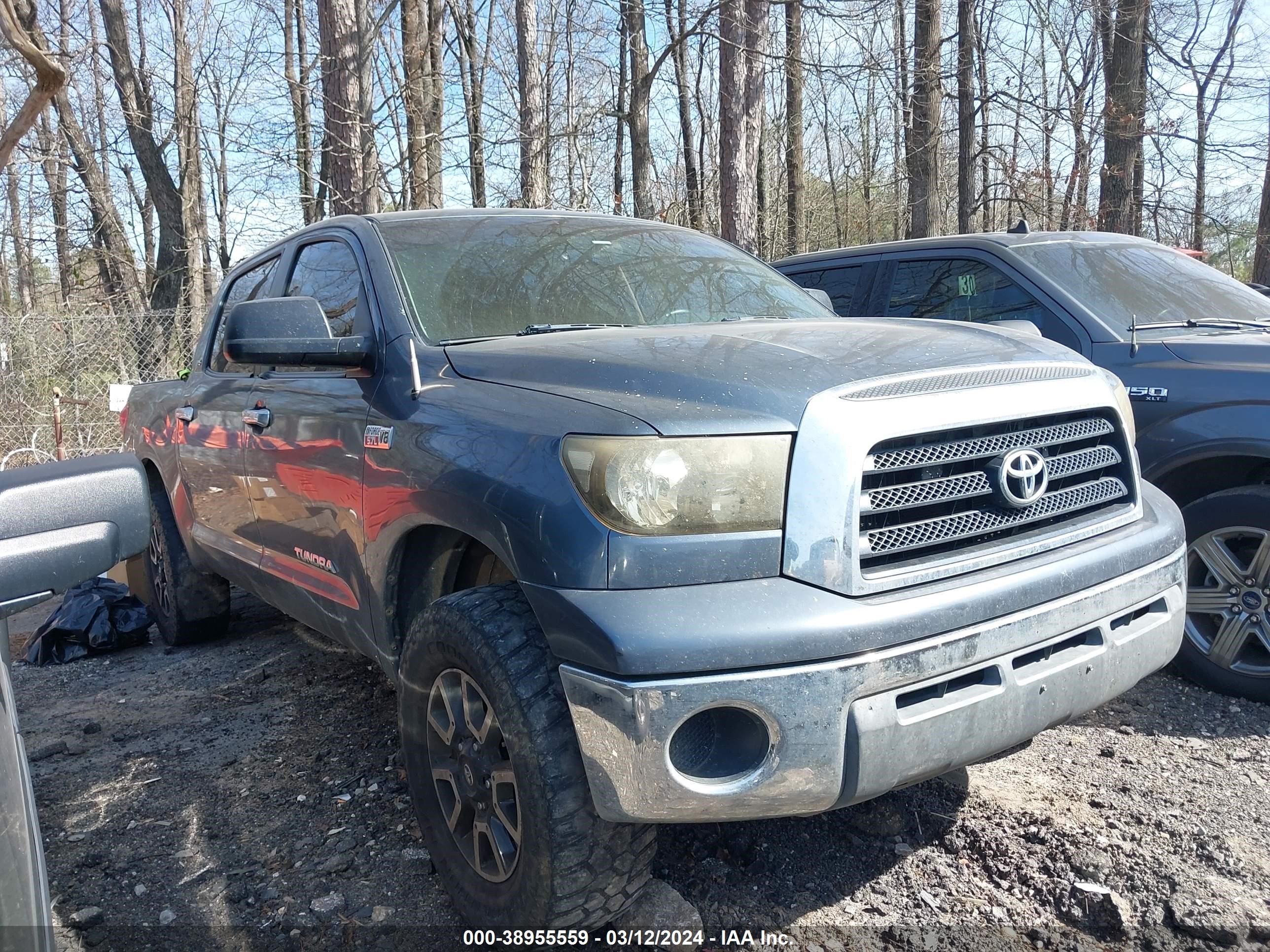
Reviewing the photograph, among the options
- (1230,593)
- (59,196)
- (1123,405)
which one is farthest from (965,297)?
(59,196)

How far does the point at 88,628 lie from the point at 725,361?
427 centimetres

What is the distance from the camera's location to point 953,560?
2129 mm

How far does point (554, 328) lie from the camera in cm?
297

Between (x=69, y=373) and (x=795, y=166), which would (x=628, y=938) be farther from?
(x=795, y=166)

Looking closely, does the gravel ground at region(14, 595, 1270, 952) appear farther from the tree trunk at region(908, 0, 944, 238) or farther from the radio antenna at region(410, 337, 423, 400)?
the tree trunk at region(908, 0, 944, 238)

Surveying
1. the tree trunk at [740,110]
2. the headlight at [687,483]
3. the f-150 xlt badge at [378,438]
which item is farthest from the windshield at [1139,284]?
the tree trunk at [740,110]

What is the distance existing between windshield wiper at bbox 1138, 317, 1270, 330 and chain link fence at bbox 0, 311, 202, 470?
35.4 ft

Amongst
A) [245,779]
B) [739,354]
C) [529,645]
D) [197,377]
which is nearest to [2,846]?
[529,645]

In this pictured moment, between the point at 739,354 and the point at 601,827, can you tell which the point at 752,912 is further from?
the point at 739,354

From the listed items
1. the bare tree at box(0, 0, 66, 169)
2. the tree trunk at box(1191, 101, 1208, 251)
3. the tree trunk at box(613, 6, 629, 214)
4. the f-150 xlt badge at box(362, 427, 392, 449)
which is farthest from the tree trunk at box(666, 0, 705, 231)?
the f-150 xlt badge at box(362, 427, 392, 449)

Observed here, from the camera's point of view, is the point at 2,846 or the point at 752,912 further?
the point at 752,912

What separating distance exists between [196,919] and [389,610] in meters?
0.94

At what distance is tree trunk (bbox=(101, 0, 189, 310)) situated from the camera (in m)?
16.4

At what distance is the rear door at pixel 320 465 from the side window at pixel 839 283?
8.99ft
